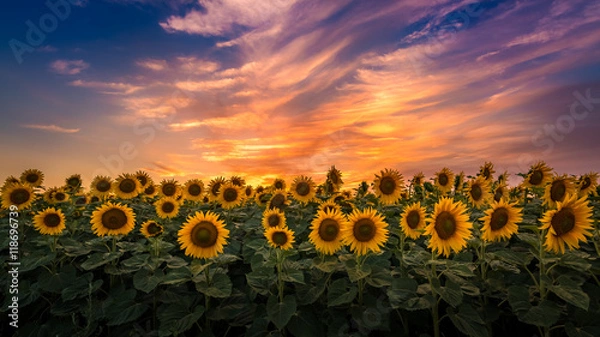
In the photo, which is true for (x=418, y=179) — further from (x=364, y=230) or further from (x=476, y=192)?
(x=364, y=230)

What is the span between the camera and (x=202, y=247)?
233 inches

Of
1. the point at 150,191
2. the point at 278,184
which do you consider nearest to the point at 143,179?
the point at 150,191

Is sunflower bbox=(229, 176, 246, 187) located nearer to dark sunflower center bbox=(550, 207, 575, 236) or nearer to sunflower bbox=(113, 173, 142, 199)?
sunflower bbox=(113, 173, 142, 199)

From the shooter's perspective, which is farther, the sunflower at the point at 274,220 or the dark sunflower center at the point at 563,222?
the sunflower at the point at 274,220

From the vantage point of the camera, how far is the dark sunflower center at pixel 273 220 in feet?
22.3

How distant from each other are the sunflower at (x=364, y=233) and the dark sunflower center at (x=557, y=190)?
3.18 metres

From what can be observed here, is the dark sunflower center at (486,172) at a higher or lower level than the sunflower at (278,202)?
higher

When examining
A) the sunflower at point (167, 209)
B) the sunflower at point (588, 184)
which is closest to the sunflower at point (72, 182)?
the sunflower at point (167, 209)

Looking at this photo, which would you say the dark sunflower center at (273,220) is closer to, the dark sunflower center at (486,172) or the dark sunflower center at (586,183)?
the dark sunflower center at (486,172)

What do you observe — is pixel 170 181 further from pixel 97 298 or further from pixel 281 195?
pixel 97 298

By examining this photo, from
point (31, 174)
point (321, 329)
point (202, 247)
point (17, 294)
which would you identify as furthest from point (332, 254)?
point (31, 174)

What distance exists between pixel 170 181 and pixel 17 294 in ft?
16.1

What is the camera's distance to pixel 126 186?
10789mm

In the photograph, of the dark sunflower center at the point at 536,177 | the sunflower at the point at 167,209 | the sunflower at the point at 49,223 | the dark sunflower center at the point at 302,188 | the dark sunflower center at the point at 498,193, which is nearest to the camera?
the sunflower at the point at 49,223
